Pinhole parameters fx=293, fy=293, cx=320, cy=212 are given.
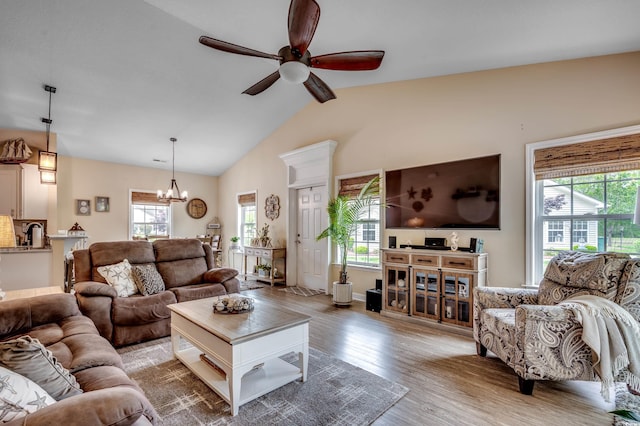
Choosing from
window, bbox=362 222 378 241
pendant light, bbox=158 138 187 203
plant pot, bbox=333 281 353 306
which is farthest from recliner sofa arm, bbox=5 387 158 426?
pendant light, bbox=158 138 187 203

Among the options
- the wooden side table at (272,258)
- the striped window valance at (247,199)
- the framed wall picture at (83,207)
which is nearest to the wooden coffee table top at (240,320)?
the wooden side table at (272,258)

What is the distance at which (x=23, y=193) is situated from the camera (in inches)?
189

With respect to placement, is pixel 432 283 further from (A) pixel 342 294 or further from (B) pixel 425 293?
(A) pixel 342 294

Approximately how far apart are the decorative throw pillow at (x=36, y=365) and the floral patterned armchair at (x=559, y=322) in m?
2.78

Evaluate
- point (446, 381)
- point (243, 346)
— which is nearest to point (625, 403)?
point (446, 381)

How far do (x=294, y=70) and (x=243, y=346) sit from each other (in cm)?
198

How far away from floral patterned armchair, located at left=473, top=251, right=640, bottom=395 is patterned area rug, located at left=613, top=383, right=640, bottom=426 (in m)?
0.24

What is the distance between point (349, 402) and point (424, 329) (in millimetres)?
1818

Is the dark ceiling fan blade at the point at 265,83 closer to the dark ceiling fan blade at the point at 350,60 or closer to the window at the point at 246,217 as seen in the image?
the dark ceiling fan blade at the point at 350,60

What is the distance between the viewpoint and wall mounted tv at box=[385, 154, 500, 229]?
11.7 feet

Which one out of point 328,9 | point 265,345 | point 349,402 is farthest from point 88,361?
point 328,9

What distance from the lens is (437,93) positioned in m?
4.03

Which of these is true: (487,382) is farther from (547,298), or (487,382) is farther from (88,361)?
(88,361)

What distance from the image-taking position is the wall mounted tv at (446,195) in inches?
141
